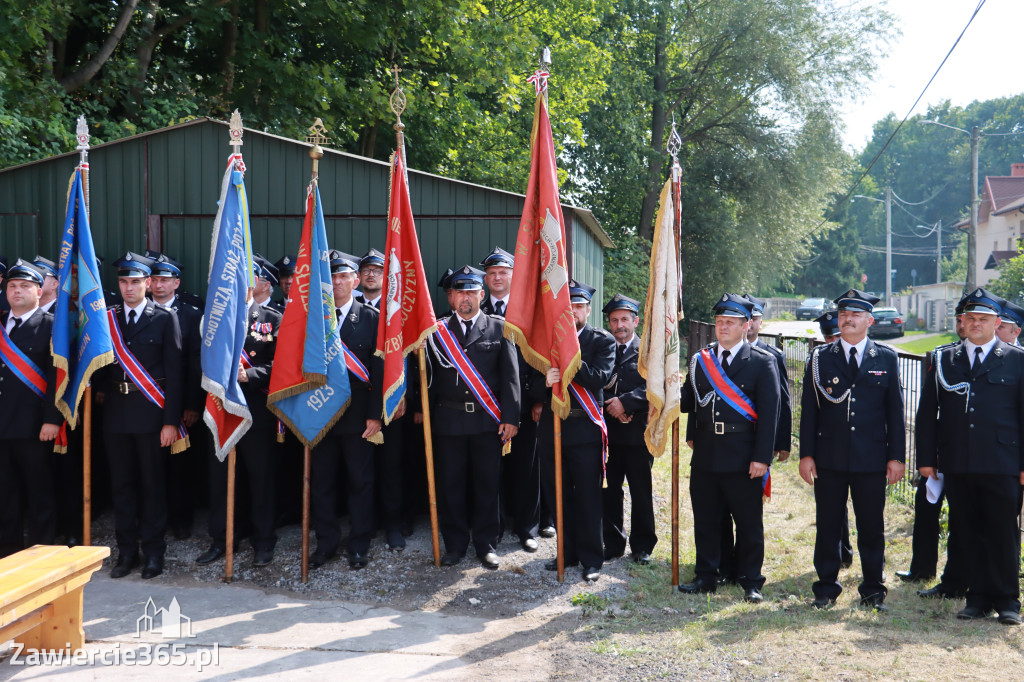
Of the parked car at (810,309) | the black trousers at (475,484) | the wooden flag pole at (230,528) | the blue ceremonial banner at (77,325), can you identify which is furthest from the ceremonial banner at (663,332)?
the parked car at (810,309)

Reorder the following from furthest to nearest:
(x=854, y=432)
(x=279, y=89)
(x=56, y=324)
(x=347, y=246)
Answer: (x=279, y=89)
(x=347, y=246)
(x=56, y=324)
(x=854, y=432)

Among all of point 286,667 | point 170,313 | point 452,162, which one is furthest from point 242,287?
point 452,162

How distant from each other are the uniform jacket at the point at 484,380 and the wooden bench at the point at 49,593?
7.38 ft

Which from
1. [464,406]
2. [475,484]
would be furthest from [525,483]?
[464,406]

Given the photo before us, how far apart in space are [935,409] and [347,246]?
4.70 m

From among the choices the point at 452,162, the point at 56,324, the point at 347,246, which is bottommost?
the point at 56,324

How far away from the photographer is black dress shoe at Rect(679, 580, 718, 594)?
17.5ft

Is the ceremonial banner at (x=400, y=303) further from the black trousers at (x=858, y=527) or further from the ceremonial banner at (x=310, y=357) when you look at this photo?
the black trousers at (x=858, y=527)

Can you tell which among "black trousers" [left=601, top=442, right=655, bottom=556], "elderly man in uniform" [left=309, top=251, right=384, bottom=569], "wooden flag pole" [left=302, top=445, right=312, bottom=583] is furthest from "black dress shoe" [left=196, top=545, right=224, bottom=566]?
"black trousers" [left=601, top=442, right=655, bottom=556]

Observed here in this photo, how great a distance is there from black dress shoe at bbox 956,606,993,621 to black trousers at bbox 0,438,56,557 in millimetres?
5959

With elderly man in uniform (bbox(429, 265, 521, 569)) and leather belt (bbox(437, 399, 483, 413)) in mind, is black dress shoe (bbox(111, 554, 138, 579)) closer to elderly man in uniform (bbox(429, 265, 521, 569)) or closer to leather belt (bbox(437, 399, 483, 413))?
elderly man in uniform (bbox(429, 265, 521, 569))

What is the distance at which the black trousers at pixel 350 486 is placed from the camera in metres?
5.90

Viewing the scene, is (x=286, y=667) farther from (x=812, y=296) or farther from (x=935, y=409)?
(x=812, y=296)

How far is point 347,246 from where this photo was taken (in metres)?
7.34
